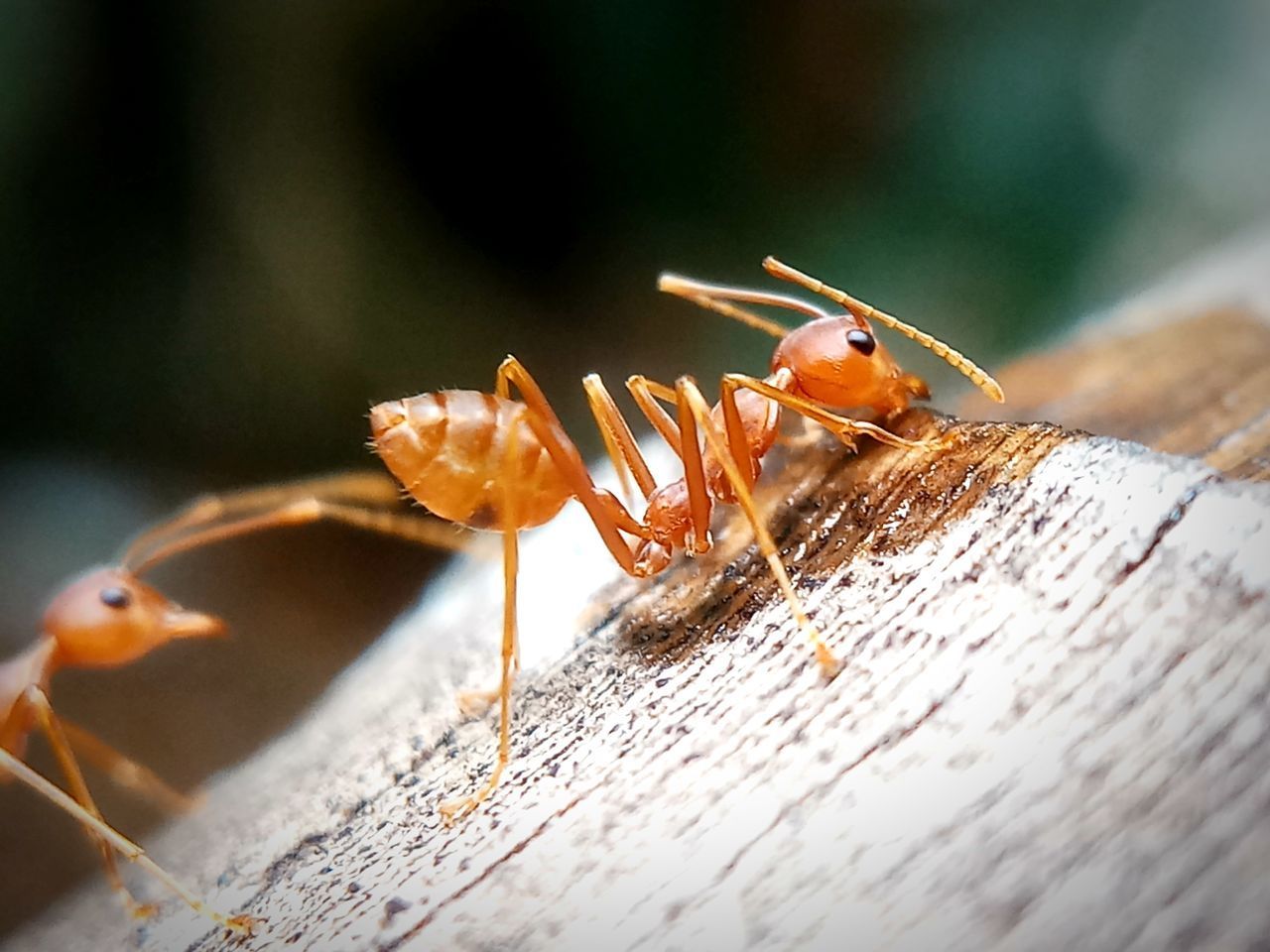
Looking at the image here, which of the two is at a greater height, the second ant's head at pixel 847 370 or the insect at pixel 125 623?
the insect at pixel 125 623

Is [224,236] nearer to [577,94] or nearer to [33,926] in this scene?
[577,94]

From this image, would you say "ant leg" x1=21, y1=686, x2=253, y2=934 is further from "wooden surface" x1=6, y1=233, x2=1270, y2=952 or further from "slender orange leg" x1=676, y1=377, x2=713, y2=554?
"slender orange leg" x1=676, y1=377, x2=713, y2=554

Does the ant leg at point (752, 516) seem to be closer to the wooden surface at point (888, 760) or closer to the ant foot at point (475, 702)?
the wooden surface at point (888, 760)

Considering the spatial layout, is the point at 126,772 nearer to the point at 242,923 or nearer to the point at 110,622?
the point at 110,622

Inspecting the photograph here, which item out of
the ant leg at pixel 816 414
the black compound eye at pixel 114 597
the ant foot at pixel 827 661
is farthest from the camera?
the black compound eye at pixel 114 597

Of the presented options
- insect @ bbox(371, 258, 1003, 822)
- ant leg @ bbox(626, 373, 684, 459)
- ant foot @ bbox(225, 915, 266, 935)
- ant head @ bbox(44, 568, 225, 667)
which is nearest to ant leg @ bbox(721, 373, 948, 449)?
insect @ bbox(371, 258, 1003, 822)

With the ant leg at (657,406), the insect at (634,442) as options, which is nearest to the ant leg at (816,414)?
the insect at (634,442)
